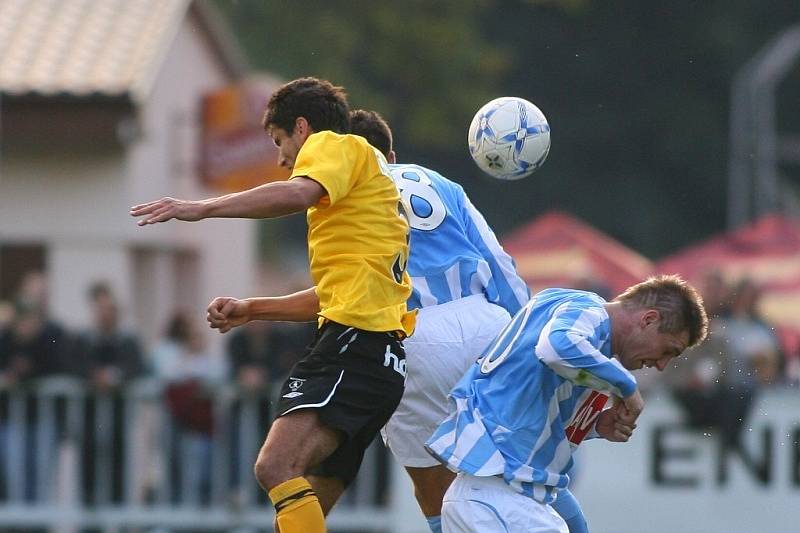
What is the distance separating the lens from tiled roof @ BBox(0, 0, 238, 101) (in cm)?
1656

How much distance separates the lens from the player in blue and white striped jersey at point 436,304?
22.8 feet

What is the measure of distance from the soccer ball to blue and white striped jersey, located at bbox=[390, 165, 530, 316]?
198mm

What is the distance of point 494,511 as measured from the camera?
20.4 ft

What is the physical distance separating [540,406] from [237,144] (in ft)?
39.7

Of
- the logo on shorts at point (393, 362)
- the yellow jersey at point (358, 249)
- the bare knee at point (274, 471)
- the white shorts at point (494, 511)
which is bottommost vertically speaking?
the white shorts at point (494, 511)

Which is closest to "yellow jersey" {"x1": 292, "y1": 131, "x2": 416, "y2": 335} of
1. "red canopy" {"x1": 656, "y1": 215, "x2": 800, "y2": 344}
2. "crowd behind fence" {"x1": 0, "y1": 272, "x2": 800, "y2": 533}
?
"crowd behind fence" {"x1": 0, "y1": 272, "x2": 800, "y2": 533}

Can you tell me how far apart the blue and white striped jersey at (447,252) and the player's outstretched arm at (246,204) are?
3.15ft

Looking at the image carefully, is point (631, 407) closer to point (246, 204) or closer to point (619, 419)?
point (619, 419)

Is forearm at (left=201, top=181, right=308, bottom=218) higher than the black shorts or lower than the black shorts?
higher

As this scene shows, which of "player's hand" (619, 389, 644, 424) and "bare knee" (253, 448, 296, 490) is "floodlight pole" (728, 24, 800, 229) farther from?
"bare knee" (253, 448, 296, 490)

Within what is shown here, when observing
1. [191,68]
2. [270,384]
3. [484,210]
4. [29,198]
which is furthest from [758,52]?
[270,384]

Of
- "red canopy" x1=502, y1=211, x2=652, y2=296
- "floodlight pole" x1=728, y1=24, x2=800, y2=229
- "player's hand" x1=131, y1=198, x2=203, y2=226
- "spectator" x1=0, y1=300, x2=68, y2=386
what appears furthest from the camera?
"floodlight pole" x1=728, y1=24, x2=800, y2=229

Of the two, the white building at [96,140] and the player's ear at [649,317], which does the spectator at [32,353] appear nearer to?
the white building at [96,140]

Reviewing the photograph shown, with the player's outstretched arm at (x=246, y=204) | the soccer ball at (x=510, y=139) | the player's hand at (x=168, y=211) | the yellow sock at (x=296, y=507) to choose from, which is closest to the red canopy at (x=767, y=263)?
the soccer ball at (x=510, y=139)
